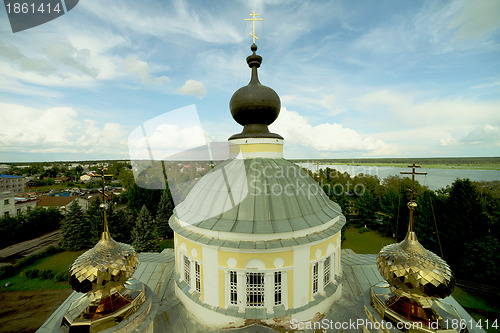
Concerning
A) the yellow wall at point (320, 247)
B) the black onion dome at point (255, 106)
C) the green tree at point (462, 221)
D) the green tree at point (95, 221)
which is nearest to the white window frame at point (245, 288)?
the yellow wall at point (320, 247)

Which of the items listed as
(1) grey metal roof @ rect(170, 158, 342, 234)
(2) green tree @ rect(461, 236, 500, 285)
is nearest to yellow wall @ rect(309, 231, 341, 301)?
(1) grey metal roof @ rect(170, 158, 342, 234)

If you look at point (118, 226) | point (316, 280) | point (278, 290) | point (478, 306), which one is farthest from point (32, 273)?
point (478, 306)

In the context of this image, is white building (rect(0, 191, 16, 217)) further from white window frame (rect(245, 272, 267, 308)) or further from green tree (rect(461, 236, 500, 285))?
green tree (rect(461, 236, 500, 285))

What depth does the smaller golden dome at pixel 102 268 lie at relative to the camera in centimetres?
573

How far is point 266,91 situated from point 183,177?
3403 centimetres

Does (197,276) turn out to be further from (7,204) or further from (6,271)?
(7,204)

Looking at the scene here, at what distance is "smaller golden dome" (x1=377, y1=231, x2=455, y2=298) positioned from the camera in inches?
202

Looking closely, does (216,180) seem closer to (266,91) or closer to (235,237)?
(235,237)

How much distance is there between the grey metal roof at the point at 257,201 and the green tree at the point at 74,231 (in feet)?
93.7

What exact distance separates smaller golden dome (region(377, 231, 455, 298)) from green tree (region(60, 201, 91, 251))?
36.1m

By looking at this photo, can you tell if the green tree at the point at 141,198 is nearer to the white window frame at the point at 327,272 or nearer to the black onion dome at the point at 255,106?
the black onion dome at the point at 255,106

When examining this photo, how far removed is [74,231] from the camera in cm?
2964

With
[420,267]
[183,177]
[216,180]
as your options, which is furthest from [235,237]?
[183,177]

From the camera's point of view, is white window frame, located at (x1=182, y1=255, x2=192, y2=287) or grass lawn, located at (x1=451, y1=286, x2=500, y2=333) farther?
grass lawn, located at (x1=451, y1=286, x2=500, y2=333)
